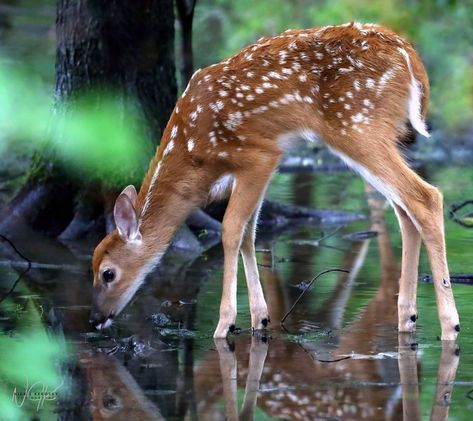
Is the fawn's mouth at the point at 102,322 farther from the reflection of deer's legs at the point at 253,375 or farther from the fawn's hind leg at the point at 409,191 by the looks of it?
the fawn's hind leg at the point at 409,191

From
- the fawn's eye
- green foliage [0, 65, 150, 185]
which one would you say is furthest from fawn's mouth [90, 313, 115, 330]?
green foliage [0, 65, 150, 185]

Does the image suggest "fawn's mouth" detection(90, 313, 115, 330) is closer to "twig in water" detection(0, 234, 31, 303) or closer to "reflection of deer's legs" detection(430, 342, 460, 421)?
"twig in water" detection(0, 234, 31, 303)

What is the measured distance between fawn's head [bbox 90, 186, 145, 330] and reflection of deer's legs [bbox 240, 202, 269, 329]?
686 mm

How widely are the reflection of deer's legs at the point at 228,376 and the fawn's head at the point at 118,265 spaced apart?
817 mm

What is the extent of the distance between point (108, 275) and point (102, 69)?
3644 millimetres

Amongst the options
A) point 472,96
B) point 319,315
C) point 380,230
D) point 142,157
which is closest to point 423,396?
point 319,315

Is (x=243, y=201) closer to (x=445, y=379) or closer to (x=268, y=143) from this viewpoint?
(x=268, y=143)

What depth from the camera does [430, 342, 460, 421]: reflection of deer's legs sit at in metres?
5.16

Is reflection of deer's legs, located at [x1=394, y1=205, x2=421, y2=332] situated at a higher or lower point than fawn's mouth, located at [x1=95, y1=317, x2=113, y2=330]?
higher

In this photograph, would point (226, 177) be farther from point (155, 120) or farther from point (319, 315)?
point (155, 120)

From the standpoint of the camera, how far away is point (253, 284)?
748cm

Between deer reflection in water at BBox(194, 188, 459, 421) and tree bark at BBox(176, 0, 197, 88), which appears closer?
deer reflection in water at BBox(194, 188, 459, 421)

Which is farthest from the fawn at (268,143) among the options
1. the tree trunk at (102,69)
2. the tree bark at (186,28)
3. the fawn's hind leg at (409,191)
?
the tree bark at (186,28)

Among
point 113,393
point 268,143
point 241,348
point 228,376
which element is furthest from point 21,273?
point 113,393
